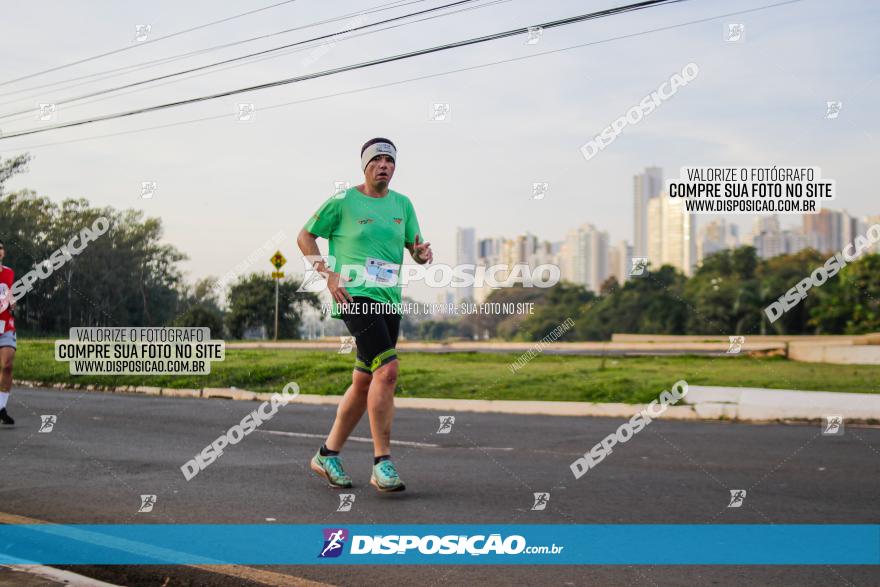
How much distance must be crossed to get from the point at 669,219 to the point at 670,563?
102806 mm

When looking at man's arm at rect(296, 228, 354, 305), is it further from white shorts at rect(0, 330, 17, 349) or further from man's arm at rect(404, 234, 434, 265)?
white shorts at rect(0, 330, 17, 349)

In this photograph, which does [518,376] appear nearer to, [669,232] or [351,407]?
[351,407]

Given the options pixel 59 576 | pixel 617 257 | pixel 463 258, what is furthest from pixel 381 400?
pixel 617 257

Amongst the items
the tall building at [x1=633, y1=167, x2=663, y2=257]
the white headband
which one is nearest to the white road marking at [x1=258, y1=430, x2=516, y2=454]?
the white headband

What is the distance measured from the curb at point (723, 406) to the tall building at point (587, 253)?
296ft

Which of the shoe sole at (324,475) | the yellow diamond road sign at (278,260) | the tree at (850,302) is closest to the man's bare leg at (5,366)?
the shoe sole at (324,475)

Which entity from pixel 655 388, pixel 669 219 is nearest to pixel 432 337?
pixel 655 388

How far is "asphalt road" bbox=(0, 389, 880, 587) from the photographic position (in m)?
4.09

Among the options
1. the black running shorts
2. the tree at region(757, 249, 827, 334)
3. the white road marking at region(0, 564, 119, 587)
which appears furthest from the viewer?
the tree at region(757, 249, 827, 334)

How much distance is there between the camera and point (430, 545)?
4543mm

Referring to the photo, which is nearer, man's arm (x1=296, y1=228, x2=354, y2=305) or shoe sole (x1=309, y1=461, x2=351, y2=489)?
man's arm (x1=296, y1=228, x2=354, y2=305)

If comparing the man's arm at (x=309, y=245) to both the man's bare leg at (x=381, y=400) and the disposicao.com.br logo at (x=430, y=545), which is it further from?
the disposicao.com.br logo at (x=430, y=545)

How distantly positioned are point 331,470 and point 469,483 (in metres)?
0.94

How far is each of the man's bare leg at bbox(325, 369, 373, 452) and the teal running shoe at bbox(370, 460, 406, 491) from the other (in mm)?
328
